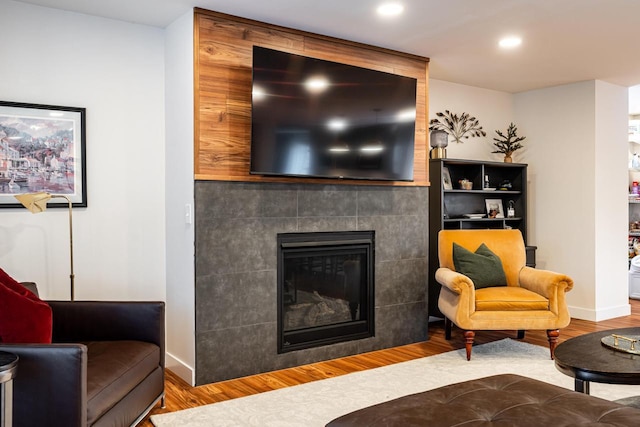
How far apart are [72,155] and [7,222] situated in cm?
56

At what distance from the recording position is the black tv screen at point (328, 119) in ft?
11.5

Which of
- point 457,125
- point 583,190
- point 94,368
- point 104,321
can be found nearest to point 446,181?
point 457,125

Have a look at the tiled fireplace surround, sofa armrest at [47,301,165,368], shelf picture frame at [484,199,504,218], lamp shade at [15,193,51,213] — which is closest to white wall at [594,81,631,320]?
shelf picture frame at [484,199,504,218]

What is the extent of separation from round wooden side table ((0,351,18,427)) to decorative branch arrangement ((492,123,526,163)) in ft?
16.4

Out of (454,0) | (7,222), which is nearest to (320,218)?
(454,0)

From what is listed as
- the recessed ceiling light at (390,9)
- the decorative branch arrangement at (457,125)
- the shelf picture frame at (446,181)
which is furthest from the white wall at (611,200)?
the recessed ceiling light at (390,9)

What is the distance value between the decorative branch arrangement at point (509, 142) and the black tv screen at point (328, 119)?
1892mm

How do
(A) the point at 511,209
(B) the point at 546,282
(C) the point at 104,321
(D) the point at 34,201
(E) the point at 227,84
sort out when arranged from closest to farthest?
(C) the point at 104,321 < (D) the point at 34,201 < (E) the point at 227,84 < (B) the point at 546,282 < (A) the point at 511,209

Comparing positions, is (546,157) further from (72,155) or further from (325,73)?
(72,155)

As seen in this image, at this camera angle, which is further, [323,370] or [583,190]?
[583,190]

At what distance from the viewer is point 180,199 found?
3.57m

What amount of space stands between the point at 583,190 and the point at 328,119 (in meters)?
3.14

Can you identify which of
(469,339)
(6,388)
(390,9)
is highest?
(390,9)

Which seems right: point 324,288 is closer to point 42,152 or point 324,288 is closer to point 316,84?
point 316,84
